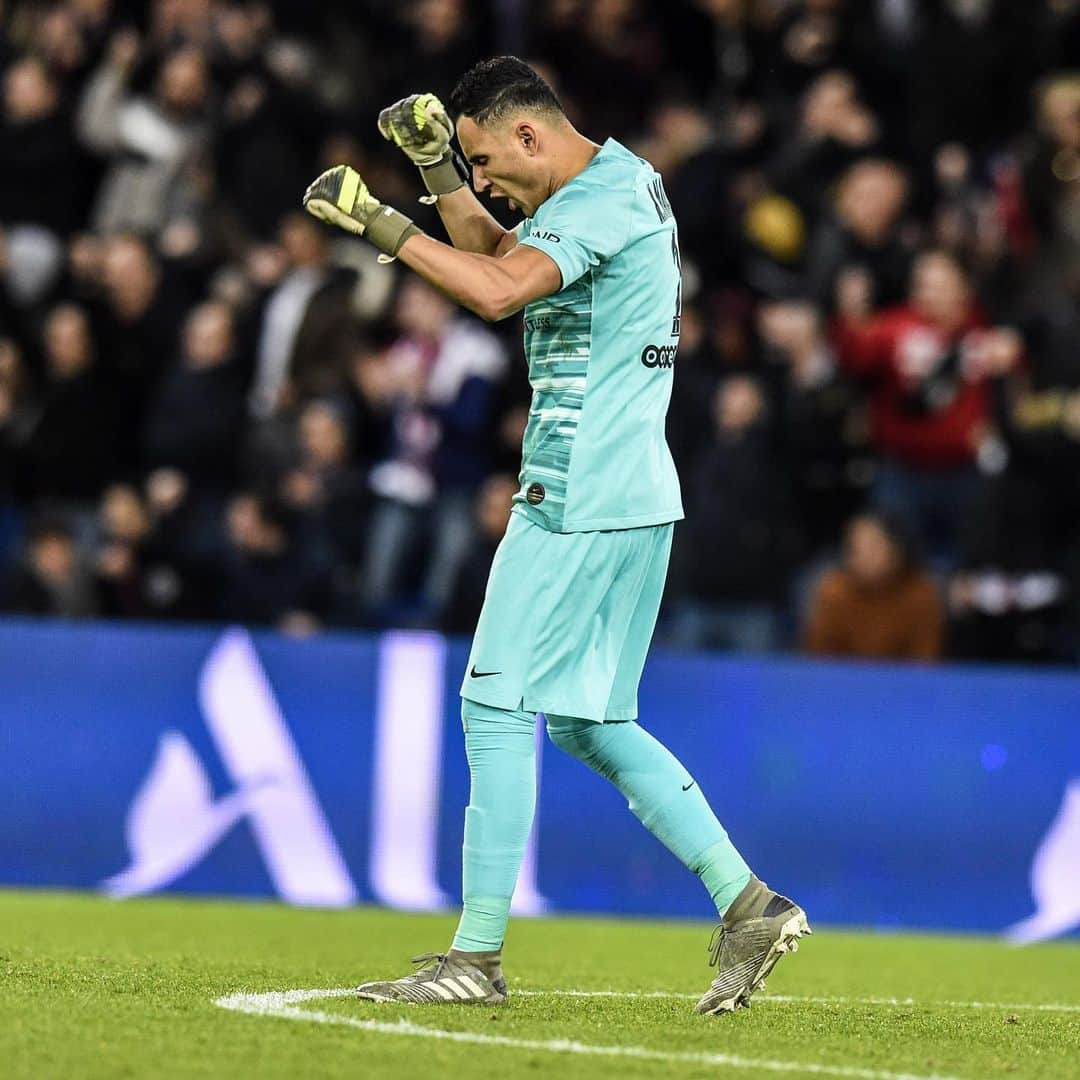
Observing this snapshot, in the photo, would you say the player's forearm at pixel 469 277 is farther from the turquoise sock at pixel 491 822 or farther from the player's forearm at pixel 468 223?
the turquoise sock at pixel 491 822

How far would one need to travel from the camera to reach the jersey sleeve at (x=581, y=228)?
4.97m

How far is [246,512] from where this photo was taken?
35.3 feet

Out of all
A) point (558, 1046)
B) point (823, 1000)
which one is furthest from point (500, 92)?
point (823, 1000)

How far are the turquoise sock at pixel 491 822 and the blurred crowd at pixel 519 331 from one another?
526 centimetres

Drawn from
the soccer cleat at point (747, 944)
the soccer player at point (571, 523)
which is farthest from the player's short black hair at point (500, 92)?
the soccer cleat at point (747, 944)

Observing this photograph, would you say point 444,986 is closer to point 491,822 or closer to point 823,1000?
point 491,822

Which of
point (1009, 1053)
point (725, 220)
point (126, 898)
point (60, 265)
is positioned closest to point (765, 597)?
point (725, 220)

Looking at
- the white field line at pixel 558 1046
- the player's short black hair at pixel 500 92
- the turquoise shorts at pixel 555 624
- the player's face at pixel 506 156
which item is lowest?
the white field line at pixel 558 1046

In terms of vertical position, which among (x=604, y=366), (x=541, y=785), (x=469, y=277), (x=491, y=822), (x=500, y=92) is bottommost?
(x=541, y=785)

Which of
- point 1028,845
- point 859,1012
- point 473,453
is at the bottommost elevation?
point 1028,845

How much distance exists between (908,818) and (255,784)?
9.76 feet

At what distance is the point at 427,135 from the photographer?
5258mm

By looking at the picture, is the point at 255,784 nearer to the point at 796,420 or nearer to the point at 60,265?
the point at 796,420

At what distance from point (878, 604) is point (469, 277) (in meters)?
5.75
